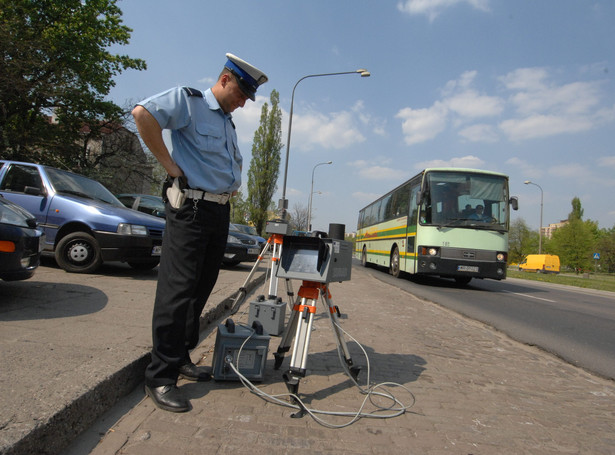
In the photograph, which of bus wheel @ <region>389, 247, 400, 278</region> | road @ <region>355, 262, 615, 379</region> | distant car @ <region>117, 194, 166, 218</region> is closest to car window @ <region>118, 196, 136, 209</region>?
distant car @ <region>117, 194, 166, 218</region>

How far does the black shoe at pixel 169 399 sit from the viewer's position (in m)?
2.34

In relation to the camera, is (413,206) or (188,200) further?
(413,206)

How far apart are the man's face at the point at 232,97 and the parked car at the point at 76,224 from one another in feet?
13.9

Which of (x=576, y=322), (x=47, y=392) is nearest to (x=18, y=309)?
(x=47, y=392)

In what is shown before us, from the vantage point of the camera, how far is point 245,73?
2691mm

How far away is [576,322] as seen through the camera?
710cm

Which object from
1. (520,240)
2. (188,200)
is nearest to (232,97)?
(188,200)

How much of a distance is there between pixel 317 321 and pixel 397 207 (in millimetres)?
10831

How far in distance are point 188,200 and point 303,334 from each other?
3.73ft

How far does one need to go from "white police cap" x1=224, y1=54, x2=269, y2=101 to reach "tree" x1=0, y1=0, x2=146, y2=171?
14.8 meters

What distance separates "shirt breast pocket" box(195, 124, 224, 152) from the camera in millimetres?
2633

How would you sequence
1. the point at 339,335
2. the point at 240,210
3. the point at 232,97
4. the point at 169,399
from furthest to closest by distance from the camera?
the point at 240,210 < the point at 339,335 < the point at 232,97 < the point at 169,399

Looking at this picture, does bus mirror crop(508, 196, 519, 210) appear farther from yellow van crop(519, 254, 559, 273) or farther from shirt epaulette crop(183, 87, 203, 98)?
yellow van crop(519, 254, 559, 273)

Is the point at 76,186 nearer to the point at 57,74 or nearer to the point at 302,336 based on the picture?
the point at 302,336
